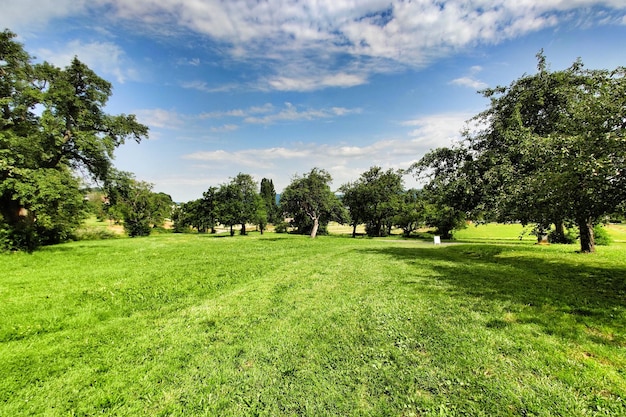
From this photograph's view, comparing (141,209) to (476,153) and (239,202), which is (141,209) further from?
(476,153)

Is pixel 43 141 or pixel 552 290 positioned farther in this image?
pixel 43 141

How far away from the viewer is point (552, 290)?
832 cm

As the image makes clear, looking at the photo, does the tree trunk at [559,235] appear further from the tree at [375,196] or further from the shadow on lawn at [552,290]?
the tree at [375,196]

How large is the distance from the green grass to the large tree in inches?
128

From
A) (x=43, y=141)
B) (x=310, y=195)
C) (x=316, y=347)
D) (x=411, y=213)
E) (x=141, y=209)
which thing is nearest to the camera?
(x=316, y=347)

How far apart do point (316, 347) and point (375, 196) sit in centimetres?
4960

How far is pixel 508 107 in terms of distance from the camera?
1831 centimetres

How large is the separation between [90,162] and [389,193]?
47264 mm

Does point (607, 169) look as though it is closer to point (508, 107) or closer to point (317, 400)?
point (317, 400)

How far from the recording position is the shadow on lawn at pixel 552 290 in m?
5.83

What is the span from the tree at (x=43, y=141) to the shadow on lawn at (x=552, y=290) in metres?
22.9

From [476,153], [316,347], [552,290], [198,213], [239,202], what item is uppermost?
[476,153]

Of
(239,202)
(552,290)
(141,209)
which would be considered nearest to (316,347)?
(552,290)

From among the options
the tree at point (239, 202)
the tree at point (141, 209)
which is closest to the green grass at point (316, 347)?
the tree at point (141, 209)
